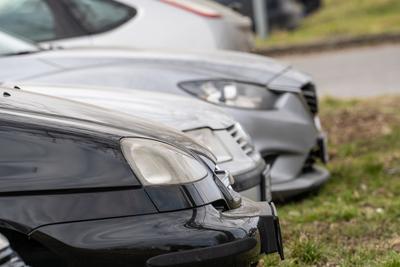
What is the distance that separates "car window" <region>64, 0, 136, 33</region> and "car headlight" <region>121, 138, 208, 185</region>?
3.55 meters

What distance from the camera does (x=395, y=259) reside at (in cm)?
399

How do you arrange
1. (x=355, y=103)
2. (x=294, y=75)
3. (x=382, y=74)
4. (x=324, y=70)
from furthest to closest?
(x=324, y=70)
(x=382, y=74)
(x=355, y=103)
(x=294, y=75)

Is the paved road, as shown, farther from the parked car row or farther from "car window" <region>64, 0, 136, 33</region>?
the parked car row

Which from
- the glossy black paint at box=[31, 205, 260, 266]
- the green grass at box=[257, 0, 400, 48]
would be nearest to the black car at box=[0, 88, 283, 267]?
the glossy black paint at box=[31, 205, 260, 266]

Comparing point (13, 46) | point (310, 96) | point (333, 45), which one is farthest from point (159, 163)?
point (333, 45)

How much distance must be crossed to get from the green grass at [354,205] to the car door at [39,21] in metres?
2.08

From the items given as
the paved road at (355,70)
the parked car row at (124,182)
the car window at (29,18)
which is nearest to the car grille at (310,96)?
the parked car row at (124,182)

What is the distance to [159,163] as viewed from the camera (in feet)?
9.87

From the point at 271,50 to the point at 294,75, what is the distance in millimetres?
10483

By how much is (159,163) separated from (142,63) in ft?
8.48

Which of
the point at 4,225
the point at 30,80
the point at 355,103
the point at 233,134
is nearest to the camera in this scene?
the point at 4,225

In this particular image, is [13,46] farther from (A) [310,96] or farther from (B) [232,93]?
(A) [310,96]

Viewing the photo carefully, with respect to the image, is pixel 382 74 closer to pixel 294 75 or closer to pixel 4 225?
pixel 294 75

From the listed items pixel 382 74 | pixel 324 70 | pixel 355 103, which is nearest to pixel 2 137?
pixel 355 103
